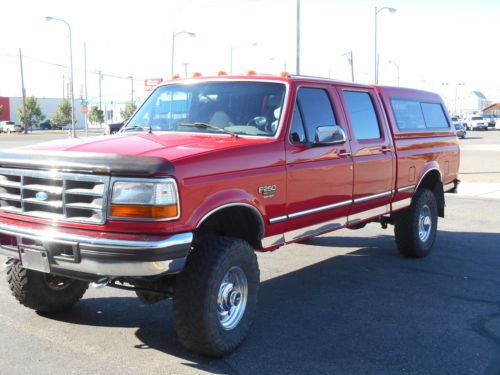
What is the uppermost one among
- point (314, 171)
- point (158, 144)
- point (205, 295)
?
point (158, 144)

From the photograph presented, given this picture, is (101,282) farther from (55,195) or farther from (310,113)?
(310,113)

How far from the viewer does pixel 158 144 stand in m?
4.27

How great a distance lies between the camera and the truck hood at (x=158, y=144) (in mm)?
3963

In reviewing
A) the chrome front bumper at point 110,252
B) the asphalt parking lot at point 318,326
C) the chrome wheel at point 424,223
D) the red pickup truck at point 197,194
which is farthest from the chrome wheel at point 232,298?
the chrome wheel at point 424,223

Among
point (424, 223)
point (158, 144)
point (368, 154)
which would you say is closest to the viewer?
point (158, 144)

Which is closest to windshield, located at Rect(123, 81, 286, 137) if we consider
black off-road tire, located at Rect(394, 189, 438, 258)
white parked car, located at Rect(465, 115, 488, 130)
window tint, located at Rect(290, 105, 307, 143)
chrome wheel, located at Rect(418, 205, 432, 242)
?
window tint, located at Rect(290, 105, 307, 143)

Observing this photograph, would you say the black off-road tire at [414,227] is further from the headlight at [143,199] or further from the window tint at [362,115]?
the headlight at [143,199]

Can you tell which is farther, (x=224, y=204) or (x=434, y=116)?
(x=434, y=116)

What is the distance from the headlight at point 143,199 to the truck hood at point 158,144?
222 millimetres

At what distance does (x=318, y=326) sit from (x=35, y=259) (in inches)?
93.0

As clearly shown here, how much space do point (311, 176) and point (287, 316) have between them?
1271 mm

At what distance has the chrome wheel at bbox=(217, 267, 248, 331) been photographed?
4.21 metres

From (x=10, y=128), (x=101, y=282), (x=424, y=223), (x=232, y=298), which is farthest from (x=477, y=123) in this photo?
(x=101, y=282)

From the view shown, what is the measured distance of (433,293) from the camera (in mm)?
5844
